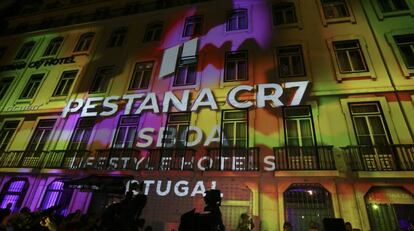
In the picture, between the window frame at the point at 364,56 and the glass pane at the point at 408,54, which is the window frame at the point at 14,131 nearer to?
the window frame at the point at 364,56

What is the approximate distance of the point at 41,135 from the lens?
13.4m

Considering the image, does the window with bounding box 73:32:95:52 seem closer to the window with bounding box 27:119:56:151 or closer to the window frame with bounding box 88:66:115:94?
the window frame with bounding box 88:66:115:94

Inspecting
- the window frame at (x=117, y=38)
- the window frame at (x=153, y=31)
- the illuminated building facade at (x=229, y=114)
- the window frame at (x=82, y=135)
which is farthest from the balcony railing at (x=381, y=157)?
the window frame at (x=117, y=38)

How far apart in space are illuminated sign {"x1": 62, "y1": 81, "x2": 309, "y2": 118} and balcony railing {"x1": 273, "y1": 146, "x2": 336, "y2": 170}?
6.40ft

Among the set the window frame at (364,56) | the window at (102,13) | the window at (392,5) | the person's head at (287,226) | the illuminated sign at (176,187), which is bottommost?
the person's head at (287,226)

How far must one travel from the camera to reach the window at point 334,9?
41.1 feet

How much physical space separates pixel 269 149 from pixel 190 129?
3.38m

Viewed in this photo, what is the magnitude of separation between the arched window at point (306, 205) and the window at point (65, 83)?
12.4 metres

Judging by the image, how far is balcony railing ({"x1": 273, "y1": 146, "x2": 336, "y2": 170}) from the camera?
9039 mm

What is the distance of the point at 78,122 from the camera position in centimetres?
1320

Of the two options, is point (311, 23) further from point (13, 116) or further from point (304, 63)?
point (13, 116)


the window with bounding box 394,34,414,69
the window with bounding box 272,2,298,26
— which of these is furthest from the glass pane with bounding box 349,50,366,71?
the window with bounding box 272,2,298,26

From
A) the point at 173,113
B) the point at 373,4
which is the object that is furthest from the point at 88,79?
the point at 373,4

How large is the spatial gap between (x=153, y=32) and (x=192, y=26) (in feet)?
7.89
